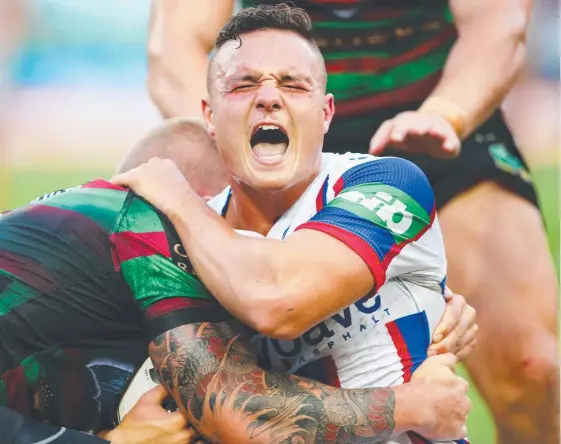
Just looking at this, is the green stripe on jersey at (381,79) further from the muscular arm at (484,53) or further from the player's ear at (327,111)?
the player's ear at (327,111)

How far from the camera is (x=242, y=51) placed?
1488mm

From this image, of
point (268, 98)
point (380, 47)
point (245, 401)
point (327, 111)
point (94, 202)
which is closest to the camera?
point (245, 401)

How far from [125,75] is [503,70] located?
3.47ft

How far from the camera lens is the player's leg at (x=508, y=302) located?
6.89 ft

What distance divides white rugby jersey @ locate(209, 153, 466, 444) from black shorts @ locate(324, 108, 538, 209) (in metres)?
0.75

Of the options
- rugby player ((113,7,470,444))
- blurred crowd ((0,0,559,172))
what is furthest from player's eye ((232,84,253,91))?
blurred crowd ((0,0,559,172))

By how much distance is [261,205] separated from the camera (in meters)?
1.50

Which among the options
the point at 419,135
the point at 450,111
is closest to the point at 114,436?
the point at 419,135

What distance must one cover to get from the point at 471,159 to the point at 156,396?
1.20m

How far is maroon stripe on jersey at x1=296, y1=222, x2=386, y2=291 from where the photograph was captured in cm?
122

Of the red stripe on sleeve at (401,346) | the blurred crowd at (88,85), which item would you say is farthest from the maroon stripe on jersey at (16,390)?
the blurred crowd at (88,85)

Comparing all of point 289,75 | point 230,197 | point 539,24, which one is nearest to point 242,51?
point 289,75

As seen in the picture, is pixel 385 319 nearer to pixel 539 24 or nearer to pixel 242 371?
pixel 242 371

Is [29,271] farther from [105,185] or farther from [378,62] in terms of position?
[378,62]
